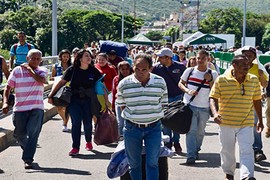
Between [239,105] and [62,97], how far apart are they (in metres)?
3.35

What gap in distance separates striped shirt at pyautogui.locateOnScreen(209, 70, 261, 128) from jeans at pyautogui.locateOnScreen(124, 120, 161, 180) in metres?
1.14

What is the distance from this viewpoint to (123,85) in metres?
6.80

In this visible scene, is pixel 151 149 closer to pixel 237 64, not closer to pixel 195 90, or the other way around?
pixel 237 64

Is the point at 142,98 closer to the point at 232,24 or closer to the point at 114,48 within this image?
the point at 114,48

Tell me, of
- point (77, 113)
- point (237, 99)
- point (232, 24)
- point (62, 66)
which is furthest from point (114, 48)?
point (232, 24)

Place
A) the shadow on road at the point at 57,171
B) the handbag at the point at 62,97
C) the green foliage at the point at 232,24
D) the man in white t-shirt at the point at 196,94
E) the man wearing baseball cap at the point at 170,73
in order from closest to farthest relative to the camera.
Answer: the shadow on road at the point at 57,171 < the man in white t-shirt at the point at 196,94 < the handbag at the point at 62,97 < the man wearing baseball cap at the point at 170,73 < the green foliage at the point at 232,24

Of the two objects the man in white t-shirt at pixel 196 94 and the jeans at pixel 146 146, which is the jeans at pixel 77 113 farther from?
the jeans at pixel 146 146

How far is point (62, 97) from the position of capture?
32.6 feet

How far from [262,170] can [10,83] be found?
12.3ft

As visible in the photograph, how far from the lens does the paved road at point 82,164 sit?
8.55 metres

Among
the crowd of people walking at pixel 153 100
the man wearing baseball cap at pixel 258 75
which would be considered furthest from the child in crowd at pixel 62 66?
the man wearing baseball cap at pixel 258 75

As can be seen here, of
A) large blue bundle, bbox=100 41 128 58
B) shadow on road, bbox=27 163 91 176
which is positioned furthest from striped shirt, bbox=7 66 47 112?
large blue bundle, bbox=100 41 128 58

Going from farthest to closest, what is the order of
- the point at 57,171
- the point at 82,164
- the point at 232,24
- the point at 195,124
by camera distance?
the point at 232,24 < the point at 195,124 < the point at 82,164 < the point at 57,171

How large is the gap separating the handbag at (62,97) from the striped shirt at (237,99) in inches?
122
